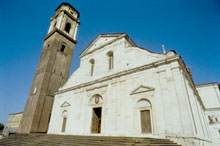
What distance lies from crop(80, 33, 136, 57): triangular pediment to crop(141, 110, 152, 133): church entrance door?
7905 mm

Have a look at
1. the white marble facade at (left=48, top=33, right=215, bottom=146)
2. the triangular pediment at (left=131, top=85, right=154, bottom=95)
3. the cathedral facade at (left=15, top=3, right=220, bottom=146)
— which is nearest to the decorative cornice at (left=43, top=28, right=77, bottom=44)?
the cathedral facade at (left=15, top=3, right=220, bottom=146)

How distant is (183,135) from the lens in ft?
23.6

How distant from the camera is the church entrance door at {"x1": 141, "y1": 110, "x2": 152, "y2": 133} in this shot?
28.9 ft

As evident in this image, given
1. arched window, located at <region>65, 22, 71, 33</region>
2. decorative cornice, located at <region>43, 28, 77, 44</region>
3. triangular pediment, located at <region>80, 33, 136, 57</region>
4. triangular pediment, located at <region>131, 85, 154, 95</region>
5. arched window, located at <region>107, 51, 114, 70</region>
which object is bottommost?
triangular pediment, located at <region>131, 85, 154, 95</region>

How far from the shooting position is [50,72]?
1869 cm

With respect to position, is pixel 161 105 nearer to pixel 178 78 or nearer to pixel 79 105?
pixel 178 78

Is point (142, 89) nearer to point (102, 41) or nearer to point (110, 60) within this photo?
point (110, 60)

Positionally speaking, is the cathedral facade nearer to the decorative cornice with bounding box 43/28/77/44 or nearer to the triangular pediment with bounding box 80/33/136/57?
the triangular pediment with bounding box 80/33/136/57

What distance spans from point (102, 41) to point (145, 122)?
1023cm

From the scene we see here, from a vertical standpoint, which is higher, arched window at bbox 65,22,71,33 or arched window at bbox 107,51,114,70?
arched window at bbox 65,22,71,33

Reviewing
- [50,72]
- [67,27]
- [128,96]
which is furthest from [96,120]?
[67,27]

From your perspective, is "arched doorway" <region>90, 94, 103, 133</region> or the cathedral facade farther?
"arched doorway" <region>90, 94, 103, 133</region>

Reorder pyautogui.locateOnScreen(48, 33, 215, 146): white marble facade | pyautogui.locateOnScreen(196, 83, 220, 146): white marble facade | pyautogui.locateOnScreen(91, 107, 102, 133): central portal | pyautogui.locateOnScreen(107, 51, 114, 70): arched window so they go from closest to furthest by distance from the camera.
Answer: pyautogui.locateOnScreen(48, 33, 215, 146): white marble facade
pyautogui.locateOnScreen(91, 107, 102, 133): central portal
pyautogui.locateOnScreen(107, 51, 114, 70): arched window
pyautogui.locateOnScreen(196, 83, 220, 146): white marble facade

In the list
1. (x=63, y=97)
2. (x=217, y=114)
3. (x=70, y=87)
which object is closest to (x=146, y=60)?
(x=70, y=87)
